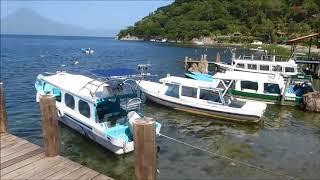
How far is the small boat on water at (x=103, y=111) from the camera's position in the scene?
51.6 ft

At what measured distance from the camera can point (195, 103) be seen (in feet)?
77.8

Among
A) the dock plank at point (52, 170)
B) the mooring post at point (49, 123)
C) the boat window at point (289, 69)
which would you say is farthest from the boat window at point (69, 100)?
the boat window at point (289, 69)

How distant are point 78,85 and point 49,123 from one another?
371 inches

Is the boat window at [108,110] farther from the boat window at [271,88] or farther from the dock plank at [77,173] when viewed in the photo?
the boat window at [271,88]

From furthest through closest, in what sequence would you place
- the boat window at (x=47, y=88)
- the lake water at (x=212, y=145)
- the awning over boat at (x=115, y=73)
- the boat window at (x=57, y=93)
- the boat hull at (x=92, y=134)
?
the boat window at (x=47, y=88), the boat window at (x=57, y=93), the awning over boat at (x=115, y=73), the boat hull at (x=92, y=134), the lake water at (x=212, y=145)

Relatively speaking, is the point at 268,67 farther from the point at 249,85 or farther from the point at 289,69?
the point at 249,85

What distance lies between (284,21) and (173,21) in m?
59.4

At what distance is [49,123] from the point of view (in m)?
10.3

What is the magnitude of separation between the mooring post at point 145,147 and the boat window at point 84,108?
10178mm

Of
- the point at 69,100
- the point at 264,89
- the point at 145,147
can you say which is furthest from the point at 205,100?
the point at 145,147

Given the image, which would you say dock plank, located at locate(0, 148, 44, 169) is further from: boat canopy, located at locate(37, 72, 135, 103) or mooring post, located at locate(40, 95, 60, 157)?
boat canopy, located at locate(37, 72, 135, 103)

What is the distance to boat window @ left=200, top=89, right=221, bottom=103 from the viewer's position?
23.6m

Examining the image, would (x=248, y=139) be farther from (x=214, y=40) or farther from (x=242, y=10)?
(x=242, y=10)

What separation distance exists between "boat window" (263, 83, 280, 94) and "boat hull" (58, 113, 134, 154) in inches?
596
